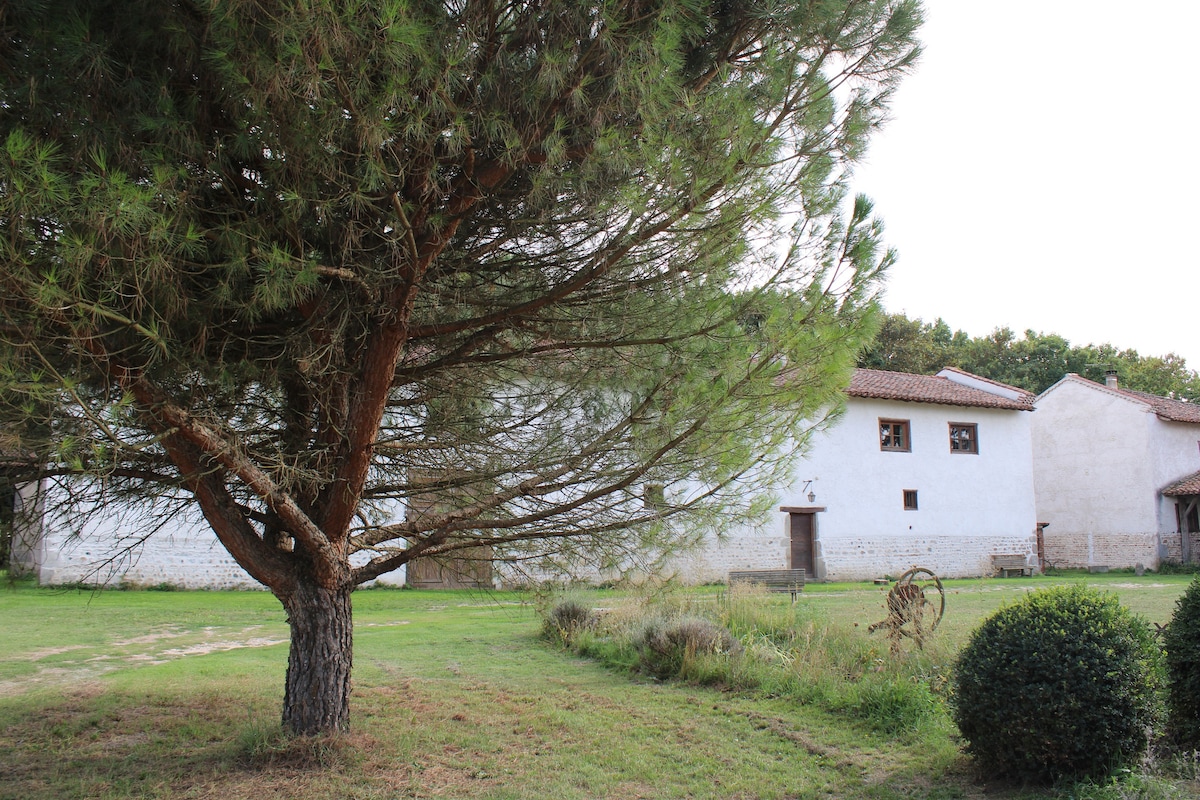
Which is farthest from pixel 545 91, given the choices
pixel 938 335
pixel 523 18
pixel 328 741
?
pixel 938 335

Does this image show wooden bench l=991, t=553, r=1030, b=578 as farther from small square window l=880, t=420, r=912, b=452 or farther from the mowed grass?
the mowed grass

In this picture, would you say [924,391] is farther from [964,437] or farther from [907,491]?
[907,491]

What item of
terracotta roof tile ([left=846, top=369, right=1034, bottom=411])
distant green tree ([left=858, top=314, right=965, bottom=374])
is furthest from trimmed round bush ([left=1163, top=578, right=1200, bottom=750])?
distant green tree ([left=858, top=314, right=965, bottom=374])

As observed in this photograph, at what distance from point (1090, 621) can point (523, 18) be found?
4639mm

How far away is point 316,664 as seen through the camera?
5.30m

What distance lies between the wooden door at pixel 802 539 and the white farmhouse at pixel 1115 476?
35.2ft

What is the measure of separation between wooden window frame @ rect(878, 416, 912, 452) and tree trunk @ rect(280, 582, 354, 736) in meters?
18.9

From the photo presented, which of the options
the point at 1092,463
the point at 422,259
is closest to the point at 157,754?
the point at 422,259

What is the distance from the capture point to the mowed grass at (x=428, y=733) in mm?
4863

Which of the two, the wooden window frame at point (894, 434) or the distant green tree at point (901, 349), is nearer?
the wooden window frame at point (894, 434)

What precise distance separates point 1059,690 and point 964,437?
20.6 meters

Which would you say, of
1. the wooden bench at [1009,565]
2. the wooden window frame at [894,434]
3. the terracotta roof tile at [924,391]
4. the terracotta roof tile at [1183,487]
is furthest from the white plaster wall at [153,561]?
the terracotta roof tile at [1183,487]

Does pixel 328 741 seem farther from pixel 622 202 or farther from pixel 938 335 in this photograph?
pixel 938 335

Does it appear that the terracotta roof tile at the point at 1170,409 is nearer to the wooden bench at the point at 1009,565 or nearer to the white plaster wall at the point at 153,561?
the wooden bench at the point at 1009,565
